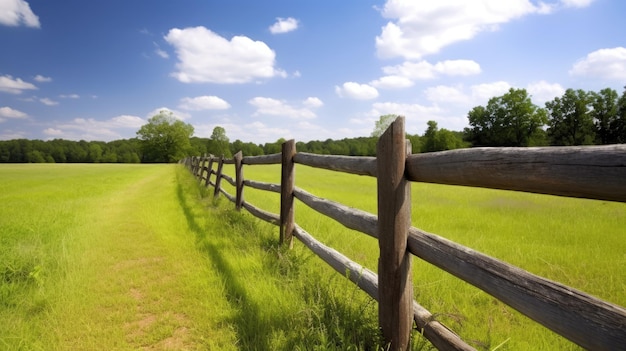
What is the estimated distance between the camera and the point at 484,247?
A: 194 inches

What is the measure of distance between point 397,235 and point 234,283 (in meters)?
2.15

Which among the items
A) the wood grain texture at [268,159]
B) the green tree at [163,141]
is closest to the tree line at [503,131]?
the green tree at [163,141]

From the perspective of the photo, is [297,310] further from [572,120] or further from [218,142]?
[218,142]

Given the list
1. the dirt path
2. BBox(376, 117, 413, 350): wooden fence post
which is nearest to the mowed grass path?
the dirt path

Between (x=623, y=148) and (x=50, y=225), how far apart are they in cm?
783

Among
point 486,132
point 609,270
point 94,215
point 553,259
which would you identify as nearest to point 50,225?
point 94,215

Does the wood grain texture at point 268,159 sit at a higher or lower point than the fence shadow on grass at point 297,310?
higher

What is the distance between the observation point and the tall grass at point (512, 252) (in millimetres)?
2771

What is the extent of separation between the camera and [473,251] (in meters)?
1.79

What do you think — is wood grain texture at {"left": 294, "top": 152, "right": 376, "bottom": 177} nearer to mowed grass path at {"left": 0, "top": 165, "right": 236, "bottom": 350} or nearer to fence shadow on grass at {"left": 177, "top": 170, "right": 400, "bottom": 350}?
fence shadow on grass at {"left": 177, "top": 170, "right": 400, "bottom": 350}

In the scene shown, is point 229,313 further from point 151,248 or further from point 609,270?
point 609,270

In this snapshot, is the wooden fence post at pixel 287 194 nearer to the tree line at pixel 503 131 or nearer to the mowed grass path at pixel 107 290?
the mowed grass path at pixel 107 290

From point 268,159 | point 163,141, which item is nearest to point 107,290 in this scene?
point 268,159

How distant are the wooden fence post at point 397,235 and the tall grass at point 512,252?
0.24m
